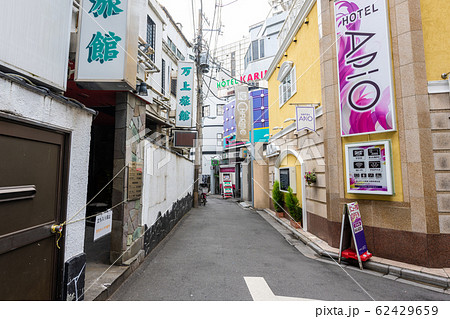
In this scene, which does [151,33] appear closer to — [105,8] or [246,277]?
[105,8]

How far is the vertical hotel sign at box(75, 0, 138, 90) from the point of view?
4.31 m

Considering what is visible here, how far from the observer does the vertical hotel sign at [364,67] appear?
19.4 feet

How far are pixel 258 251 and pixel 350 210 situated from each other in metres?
2.77

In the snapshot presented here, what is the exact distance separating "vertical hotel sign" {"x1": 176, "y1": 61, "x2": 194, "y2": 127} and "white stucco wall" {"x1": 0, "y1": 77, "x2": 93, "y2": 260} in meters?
7.29

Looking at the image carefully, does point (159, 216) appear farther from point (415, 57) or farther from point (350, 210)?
point (415, 57)

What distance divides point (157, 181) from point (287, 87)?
755 centimetres

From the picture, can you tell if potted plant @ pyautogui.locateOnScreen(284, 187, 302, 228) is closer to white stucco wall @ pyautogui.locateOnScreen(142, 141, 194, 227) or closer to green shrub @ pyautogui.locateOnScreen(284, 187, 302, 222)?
green shrub @ pyautogui.locateOnScreen(284, 187, 302, 222)

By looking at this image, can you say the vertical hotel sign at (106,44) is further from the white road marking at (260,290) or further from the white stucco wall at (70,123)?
the white road marking at (260,290)

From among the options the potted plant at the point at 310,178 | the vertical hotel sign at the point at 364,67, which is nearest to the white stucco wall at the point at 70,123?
the vertical hotel sign at the point at 364,67

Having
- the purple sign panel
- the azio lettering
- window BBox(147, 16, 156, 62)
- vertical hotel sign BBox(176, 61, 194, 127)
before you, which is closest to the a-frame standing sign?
the purple sign panel

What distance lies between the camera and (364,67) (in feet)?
20.6

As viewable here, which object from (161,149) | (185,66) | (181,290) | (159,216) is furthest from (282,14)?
(181,290)

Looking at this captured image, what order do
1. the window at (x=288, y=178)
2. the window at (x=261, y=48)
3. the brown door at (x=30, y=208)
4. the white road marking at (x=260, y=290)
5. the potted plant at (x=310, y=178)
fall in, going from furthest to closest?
the window at (x=261, y=48)
the window at (x=288, y=178)
the potted plant at (x=310, y=178)
the white road marking at (x=260, y=290)
the brown door at (x=30, y=208)

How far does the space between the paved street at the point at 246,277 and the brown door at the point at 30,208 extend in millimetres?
1607
